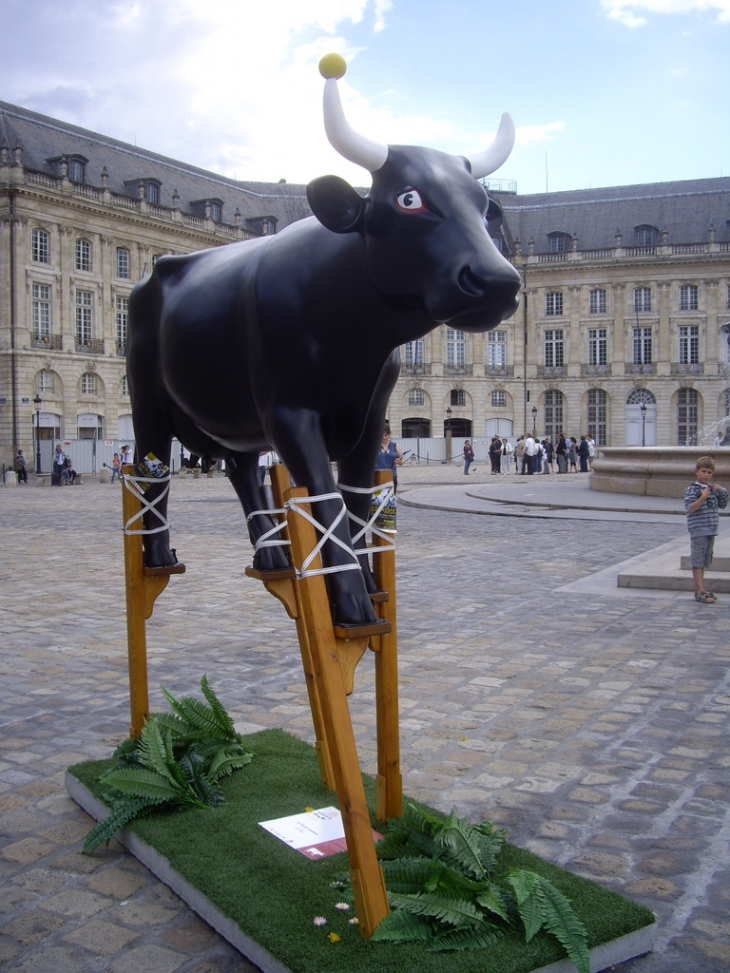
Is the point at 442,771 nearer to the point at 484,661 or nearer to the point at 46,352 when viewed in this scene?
the point at 484,661

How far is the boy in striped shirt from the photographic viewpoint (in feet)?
26.5

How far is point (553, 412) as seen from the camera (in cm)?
6072

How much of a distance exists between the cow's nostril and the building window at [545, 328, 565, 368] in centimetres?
5945

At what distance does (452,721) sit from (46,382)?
135 ft

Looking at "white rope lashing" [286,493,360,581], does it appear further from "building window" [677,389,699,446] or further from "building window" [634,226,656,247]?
"building window" [634,226,656,247]

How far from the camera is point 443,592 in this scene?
866cm

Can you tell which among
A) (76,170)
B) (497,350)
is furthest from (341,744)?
(497,350)

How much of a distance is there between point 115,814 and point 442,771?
145 centimetres

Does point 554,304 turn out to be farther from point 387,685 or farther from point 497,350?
point 387,685

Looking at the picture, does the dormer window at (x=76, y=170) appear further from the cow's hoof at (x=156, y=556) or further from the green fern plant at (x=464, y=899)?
the green fern plant at (x=464, y=899)

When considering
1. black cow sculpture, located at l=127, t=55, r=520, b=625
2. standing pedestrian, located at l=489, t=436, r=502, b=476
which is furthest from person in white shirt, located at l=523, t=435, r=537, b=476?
black cow sculpture, located at l=127, t=55, r=520, b=625

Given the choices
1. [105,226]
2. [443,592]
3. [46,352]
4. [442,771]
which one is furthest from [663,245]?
[442,771]

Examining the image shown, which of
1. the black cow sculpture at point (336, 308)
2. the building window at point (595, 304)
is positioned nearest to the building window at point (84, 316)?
the building window at point (595, 304)

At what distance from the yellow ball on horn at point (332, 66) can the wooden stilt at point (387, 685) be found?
1244 mm
